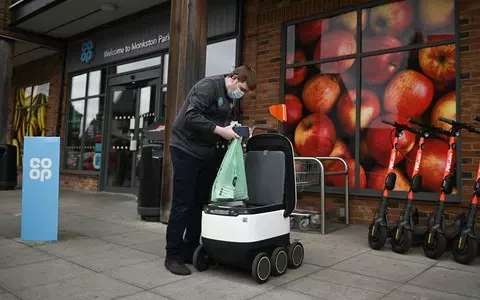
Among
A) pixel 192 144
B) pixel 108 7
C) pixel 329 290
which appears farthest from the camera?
pixel 108 7

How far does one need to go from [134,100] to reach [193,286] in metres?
7.59

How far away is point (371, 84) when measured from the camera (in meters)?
6.36

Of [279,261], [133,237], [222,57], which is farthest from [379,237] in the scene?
[222,57]

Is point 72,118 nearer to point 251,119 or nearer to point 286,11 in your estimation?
point 251,119

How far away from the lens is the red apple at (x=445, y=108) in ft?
18.1

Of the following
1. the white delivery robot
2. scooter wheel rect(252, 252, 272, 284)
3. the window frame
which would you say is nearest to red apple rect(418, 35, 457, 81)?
the white delivery robot

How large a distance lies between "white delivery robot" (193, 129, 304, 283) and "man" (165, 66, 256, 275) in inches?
8.5

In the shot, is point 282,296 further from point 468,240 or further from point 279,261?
point 468,240

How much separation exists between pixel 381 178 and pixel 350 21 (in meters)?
2.56

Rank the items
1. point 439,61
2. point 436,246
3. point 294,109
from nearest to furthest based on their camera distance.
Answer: point 436,246, point 439,61, point 294,109

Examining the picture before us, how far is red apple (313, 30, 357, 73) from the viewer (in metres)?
6.62

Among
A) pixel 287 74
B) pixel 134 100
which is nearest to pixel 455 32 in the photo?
A: pixel 287 74

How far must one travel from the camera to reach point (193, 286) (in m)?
3.18

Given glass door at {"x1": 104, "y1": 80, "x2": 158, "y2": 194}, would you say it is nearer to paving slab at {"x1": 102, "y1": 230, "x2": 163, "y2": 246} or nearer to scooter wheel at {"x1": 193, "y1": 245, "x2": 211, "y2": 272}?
paving slab at {"x1": 102, "y1": 230, "x2": 163, "y2": 246}
